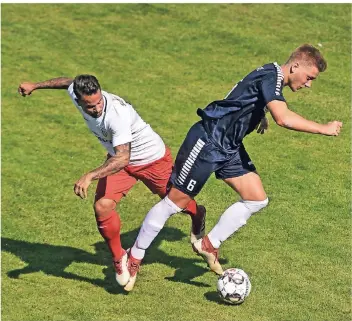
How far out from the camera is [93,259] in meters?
10.4

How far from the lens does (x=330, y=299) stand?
9.20 metres

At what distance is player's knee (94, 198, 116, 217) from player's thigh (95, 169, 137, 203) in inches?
1.9

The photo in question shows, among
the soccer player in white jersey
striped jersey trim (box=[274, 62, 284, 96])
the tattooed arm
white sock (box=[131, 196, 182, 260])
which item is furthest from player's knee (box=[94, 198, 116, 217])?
striped jersey trim (box=[274, 62, 284, 96])

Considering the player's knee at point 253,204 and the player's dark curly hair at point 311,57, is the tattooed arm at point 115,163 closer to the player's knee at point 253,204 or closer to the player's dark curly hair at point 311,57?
the player's knee at point 253,204

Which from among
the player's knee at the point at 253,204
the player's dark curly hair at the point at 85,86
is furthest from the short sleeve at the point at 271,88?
the player's dark curly hair at the point at 85,86

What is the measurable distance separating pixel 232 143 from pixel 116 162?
51.0 inches

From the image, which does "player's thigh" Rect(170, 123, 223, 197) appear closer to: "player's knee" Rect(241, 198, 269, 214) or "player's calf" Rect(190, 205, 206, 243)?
"player's knee" Rect(241, 198, 269, 214)

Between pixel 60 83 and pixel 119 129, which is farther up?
pixel 60 83

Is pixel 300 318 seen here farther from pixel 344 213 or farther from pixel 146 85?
pixel 146 85

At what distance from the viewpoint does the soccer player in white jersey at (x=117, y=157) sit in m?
8.74

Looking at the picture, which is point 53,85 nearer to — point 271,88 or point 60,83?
point 60,83

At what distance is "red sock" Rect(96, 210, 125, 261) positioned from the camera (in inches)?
370

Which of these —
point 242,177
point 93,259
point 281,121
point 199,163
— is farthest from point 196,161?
point 93,259

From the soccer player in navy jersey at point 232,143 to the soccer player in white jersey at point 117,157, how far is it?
0.36 meters
